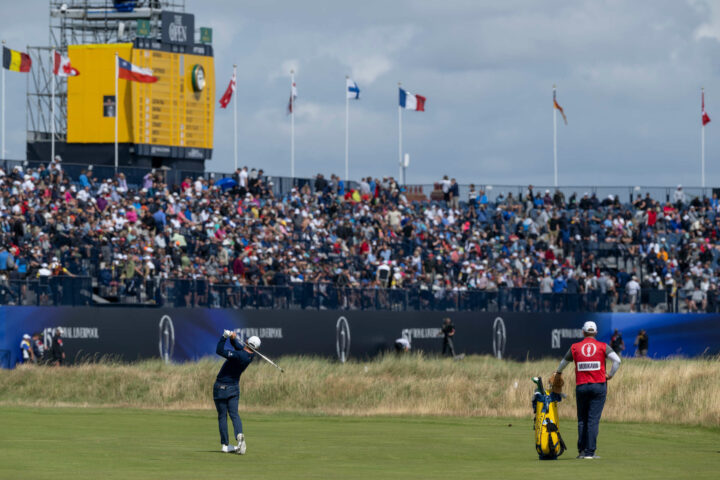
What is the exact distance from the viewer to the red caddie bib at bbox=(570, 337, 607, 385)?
19.5 metres

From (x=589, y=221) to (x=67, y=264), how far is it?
28422 millimetres

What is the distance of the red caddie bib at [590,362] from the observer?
19.5m

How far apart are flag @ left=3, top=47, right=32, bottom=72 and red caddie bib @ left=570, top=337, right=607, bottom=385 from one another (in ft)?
117

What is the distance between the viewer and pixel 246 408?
3472cm

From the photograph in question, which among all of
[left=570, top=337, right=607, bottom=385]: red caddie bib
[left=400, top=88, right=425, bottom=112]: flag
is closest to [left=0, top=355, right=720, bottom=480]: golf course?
[left=570, top=337, right=607, bottom=385]: red caddie bib

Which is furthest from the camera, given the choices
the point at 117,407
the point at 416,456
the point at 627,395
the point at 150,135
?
the point at 150,135

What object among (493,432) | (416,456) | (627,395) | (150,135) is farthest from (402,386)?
(150,135)

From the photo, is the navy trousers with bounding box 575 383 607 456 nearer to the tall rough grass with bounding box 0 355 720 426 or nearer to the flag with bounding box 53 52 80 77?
the tall rough grass with bounding box 0 355 720 426

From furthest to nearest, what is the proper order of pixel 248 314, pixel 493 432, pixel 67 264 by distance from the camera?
pixel 248 314
pixel 67 264
pixel 493 432

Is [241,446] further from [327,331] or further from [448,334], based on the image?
[448,334]

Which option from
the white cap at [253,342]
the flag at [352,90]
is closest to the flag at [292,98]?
the flag at [352,90]

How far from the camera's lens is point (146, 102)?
58.3 m

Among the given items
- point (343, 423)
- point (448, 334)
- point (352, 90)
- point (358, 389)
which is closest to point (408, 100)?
point (352, 90)

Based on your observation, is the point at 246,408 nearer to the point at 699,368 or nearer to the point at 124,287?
the point at 124,287
